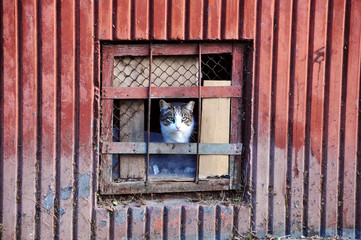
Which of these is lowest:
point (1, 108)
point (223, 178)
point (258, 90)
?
point (223, 178)

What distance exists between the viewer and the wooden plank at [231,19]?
3.05 m

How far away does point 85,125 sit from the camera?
2.98 meters

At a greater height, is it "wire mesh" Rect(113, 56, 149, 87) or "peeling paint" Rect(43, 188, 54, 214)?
"wire mesh" Rect(113, 56, 149, 87)

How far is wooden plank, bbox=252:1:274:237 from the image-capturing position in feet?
10.1

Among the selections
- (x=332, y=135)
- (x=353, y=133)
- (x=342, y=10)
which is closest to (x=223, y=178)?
(x=332, y=135)

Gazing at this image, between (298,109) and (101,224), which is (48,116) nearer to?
(101,224)

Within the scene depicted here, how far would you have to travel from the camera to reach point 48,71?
2912 mm

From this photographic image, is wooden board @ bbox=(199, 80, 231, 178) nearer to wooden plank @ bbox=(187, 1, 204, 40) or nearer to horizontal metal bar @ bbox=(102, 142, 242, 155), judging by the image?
horizontal metal bar @ bbox=(102, 142, 242, 155)

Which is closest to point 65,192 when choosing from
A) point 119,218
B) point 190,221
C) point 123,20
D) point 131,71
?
point 119,218

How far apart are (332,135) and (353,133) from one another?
22cm

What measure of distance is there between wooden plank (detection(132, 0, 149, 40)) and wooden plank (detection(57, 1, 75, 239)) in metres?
0.59

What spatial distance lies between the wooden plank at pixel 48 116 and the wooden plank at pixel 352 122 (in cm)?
293

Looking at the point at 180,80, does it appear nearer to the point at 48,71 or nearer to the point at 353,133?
the point at 48,71

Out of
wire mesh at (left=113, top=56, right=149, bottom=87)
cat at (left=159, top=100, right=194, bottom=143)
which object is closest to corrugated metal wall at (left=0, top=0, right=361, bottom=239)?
wire mesh at (left=113, top=56, right=149, bottom=87)
